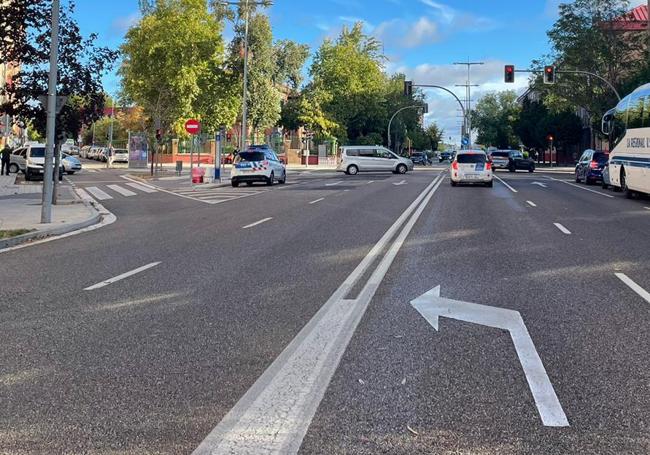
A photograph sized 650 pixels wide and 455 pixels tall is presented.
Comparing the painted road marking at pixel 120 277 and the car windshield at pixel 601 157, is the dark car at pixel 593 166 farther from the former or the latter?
the painted road marking at pixel 120 277

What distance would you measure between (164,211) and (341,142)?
195 ft

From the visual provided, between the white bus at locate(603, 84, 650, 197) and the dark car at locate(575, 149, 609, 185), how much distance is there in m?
7.92

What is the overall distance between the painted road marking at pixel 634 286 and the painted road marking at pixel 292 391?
2984mm

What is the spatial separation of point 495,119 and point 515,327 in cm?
13222

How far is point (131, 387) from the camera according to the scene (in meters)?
4.48

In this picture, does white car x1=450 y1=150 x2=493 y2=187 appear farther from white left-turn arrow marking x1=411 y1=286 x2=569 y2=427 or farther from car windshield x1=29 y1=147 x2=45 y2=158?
white left-turn arrow marking x1=411 y1=286 x2=569 y2=427

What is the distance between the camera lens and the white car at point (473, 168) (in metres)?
28.9

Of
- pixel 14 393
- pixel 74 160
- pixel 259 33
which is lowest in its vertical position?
pixel 14 393

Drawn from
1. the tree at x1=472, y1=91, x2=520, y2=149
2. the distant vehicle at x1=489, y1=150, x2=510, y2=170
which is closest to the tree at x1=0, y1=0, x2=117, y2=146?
the distant vehicle at x1=489, y1=150, x2=510, y2=170

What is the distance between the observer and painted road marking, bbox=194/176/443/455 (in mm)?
3621

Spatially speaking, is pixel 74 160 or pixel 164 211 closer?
pixel 164 211

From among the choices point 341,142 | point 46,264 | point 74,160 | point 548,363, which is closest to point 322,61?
point 341,142

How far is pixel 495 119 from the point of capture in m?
132

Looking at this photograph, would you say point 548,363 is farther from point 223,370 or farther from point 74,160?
point 74,160
